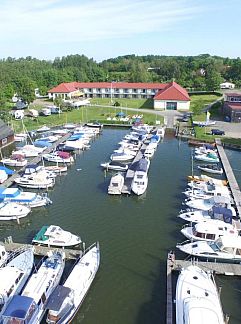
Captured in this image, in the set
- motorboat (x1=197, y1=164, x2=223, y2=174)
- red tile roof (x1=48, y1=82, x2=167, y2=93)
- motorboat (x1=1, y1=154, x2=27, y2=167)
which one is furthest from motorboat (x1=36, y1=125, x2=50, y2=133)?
motorboat (x1=197, y1=164, x2=223, y2=174)

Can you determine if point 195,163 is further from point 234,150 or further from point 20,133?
point 20,133

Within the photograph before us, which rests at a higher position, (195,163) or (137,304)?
(195,163)

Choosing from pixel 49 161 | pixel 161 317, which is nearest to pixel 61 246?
pixel 161 317

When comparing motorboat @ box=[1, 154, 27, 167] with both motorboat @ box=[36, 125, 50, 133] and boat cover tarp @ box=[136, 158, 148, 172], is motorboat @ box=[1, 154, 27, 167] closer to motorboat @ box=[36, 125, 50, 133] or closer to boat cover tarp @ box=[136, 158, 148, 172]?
boat cover tarp @ box=[136, 158, 148, 172]

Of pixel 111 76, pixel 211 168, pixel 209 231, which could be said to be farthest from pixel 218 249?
pixel 111 76

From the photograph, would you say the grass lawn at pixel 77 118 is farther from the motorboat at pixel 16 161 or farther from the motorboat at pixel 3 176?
the motorboat at pixel 3 176

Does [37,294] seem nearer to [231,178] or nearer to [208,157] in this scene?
[231,178]
